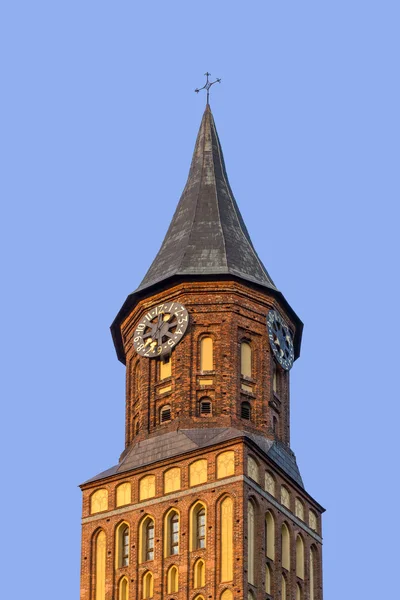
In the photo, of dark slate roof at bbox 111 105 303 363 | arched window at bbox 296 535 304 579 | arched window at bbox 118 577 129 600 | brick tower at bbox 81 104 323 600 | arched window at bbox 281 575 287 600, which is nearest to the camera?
brick tower at bbox 81 104 323 600

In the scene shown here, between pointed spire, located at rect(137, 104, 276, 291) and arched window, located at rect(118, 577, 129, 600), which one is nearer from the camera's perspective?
arched window, located at rect(118, 577, 129, 600)

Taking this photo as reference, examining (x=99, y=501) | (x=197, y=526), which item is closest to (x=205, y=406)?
(x=99, y=501)

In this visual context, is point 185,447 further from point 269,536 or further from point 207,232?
point 207,232

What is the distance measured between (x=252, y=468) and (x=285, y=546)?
3.40m

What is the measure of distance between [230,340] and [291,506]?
7171 mm

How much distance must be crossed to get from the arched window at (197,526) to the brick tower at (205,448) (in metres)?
0.04

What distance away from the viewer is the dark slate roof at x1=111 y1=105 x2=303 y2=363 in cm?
7950

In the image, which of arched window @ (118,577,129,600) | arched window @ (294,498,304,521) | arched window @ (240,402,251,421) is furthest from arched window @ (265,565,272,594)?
arched window @ (240,402,251,421)

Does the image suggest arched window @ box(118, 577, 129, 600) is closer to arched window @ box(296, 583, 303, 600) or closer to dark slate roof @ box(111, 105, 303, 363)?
arched window @ box(296, 583, 303, 600)

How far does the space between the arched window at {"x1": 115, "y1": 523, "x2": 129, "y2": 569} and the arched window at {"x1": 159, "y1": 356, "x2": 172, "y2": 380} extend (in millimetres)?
6808

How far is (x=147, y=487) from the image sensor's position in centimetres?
7406

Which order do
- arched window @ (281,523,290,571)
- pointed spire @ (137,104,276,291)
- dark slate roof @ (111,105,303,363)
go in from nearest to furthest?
arched window @ (281,523,290,571)
dark slate roof @ (111,105,303,363)
pointed spire @ (137,104,276,291)

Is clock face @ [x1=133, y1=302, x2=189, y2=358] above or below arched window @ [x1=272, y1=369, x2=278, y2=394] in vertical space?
above

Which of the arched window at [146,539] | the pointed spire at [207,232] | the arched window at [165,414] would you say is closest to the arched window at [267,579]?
the arched window at [146,539]
